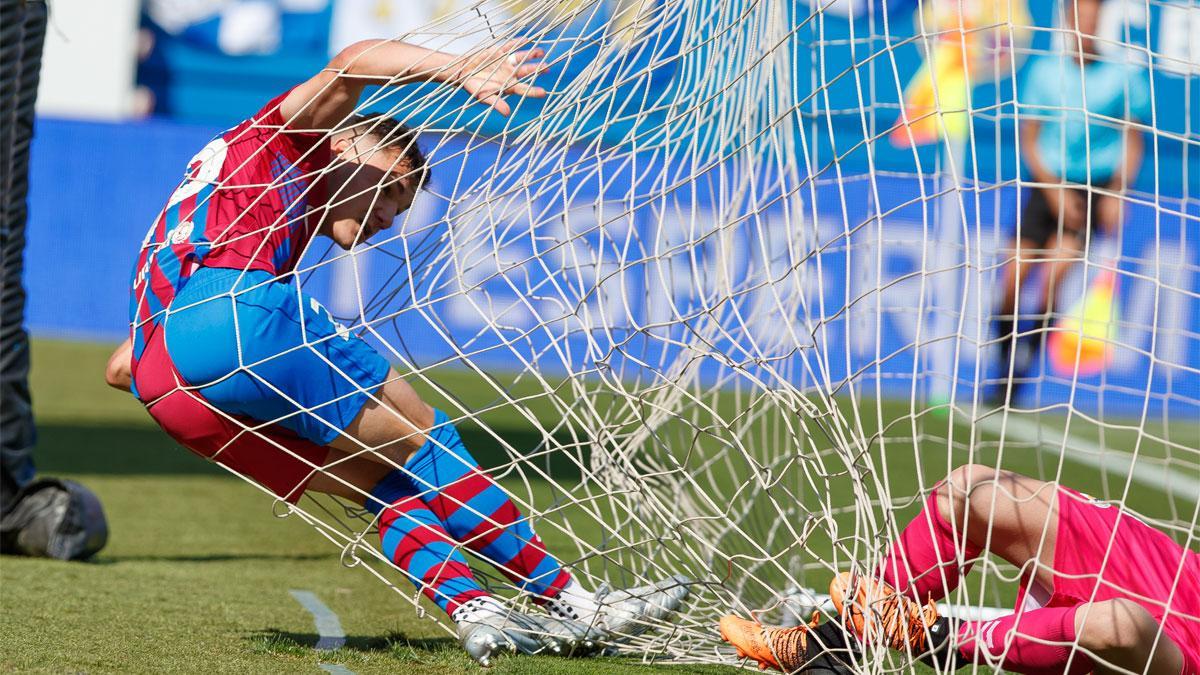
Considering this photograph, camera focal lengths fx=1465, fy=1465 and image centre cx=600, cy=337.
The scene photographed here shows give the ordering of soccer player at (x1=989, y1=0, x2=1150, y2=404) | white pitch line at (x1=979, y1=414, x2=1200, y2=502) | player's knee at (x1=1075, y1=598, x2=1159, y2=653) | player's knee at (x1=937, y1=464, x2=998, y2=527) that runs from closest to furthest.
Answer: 1. player's knee at (x1=1075, y1=598, x2=1159, y2=653)
2. player's knee at (x1=937, y1=464, x2=998, y2=527)
3. white pitch line at (x1=979, y1=414, x2=1200, y2=502)
4. soccer player at (x1=989, y1=0, x2=1150, y2=404)

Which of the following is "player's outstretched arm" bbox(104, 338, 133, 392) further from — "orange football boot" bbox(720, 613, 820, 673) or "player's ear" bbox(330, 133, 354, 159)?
"orange football boot" bbox(720, 613, 820, 673)

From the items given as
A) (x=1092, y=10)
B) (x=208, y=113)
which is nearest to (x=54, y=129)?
(x=208, y=113)

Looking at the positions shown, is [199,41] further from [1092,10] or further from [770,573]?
[770,573]

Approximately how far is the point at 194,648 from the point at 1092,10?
6167mm

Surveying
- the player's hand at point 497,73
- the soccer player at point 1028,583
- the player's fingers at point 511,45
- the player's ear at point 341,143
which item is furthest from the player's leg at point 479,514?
the player's fingers at point 511,45

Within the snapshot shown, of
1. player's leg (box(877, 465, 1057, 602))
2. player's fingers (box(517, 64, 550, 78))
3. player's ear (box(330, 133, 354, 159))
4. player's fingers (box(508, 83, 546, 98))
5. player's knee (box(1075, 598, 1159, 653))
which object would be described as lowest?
player's knee (box(1075, 598, 1159, 653))

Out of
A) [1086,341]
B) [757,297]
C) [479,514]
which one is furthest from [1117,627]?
[1086,341]

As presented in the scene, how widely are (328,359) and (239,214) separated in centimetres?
41

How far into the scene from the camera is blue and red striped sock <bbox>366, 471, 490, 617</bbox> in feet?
10.9

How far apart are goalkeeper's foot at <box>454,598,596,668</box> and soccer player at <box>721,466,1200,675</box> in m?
0.53

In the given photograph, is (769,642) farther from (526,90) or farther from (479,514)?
(526,90)

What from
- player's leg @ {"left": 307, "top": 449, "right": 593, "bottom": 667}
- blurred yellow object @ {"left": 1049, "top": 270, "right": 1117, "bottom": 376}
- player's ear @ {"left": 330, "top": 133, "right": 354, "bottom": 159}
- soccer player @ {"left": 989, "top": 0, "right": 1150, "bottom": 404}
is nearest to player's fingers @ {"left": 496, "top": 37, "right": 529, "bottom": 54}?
player's ear @ {"left": 330, "top": 133, "right": 354, "bottom": 159}

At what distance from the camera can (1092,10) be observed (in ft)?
25.3

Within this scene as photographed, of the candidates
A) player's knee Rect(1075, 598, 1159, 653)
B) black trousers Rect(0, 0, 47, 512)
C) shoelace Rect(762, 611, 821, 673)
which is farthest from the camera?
black trousers Rect(0, 0, 47, 512)
